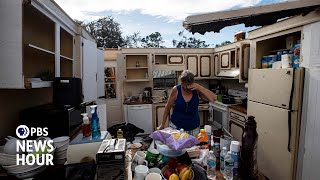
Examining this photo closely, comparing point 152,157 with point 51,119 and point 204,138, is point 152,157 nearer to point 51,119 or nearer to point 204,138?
point 204,138

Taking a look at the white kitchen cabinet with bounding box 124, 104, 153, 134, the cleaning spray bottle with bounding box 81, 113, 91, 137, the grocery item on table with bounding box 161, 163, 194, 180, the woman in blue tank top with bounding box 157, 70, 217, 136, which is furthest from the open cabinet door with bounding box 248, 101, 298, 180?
the white kitchen cabinet with bounding box 124, 104, 153, 134

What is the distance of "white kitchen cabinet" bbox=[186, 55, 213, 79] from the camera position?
4730mm

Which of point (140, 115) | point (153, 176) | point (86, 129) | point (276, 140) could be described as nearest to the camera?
point (153, 176)

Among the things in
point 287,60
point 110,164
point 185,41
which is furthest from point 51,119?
point 185,41

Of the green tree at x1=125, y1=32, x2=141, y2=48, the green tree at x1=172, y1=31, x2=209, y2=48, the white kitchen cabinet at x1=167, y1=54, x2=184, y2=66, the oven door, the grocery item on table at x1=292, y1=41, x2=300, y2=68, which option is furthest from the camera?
the green tree at x1=172, y1=31, x2=209, y2=48

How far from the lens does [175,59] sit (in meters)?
4.73

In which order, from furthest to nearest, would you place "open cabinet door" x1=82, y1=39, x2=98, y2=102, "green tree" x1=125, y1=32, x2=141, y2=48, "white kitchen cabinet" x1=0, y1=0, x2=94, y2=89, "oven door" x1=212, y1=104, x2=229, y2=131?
1. "green tree" x1=125, y1=32, x2=141, y2=48
2. "oven door" x1=212, y1=104, x2=229, y2=131
3. "open cabinet door" x1=82, y1=39, x2=98, y2=102
4. "white kitchen cabinet" x1=0, y1=0, x2=94, y2=89

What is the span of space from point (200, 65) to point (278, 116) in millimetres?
2911

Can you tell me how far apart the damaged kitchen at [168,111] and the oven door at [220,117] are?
40 millimetres

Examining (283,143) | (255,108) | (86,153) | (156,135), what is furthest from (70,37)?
(283,143)

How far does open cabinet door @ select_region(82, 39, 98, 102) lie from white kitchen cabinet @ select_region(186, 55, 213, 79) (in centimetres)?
259

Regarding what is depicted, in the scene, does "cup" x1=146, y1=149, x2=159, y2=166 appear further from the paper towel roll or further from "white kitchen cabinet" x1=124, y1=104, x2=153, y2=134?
"white kitchen cabinet" x1=124, y1=104, x2=153, y2=134

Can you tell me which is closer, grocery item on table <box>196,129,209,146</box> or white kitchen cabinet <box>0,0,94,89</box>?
white kitchen cabinet <box>0,0,94,89</box>

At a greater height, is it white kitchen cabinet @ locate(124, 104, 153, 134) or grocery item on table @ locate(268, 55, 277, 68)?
grocery item on table @ locate(268, 55, 277, 68)
